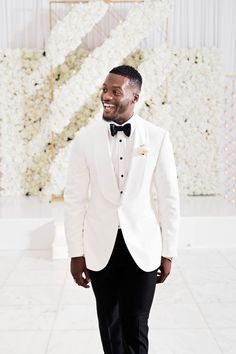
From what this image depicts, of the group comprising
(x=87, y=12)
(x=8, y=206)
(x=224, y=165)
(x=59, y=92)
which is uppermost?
(x=87, y=12)

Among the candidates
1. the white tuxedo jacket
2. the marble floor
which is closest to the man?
the white tuxedo jacket

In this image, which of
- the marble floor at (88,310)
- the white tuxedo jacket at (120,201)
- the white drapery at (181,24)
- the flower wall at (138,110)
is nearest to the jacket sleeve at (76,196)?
the white tuxedo jacket at (120,201)

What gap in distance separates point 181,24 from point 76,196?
4.94 m

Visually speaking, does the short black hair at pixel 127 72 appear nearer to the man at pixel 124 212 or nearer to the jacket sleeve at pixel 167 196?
the man at pixel 124 212

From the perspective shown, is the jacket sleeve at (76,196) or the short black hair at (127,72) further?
the jacket sleeve at (76,196)

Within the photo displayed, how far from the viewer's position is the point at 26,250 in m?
4.69

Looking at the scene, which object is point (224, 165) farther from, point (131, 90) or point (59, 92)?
point (131, 90)

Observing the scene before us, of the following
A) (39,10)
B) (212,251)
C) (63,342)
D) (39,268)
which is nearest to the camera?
(63,342)

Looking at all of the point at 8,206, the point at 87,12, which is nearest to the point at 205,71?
the point at 87,12

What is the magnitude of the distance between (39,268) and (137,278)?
2.50 m

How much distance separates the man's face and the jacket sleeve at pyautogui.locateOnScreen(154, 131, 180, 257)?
9.3 inches

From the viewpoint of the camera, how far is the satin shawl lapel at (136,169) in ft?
5.69

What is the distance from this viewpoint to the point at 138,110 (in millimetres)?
6000

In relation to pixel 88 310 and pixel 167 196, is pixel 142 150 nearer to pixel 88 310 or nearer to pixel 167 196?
pixel 167 196
